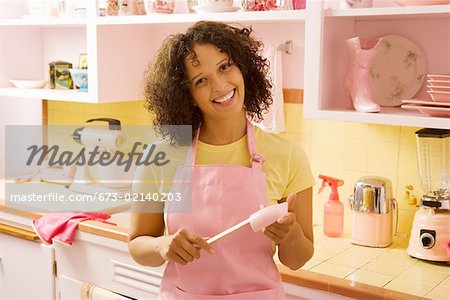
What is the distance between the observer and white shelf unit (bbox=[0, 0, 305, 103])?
7.73 ft

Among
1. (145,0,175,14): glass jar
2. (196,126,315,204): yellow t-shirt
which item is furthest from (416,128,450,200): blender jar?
(145,0,175,14): glass jar

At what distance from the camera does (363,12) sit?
186cm

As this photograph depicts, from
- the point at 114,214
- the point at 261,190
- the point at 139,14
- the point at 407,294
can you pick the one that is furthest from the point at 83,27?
the point at 407,294

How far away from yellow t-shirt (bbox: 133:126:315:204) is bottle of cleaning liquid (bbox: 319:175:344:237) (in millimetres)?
692

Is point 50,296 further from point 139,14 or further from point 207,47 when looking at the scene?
point 207,47

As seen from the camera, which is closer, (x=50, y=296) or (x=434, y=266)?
(x=434, y=266)

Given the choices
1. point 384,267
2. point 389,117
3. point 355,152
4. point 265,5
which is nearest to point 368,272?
point 384,267

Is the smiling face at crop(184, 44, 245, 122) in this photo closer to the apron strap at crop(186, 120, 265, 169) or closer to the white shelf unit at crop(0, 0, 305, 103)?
the apron strap at crop(186, 120, 265, 169)

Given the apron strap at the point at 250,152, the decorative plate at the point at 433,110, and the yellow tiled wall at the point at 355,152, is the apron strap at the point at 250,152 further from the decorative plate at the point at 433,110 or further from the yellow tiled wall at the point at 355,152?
the yellow tiled wall at the point at 355,152

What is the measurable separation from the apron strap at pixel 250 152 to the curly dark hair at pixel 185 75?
0.02m

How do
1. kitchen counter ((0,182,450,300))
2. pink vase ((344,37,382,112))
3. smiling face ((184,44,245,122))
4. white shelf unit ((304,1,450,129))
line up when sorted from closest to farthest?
smiling face ((184,44,245,122)), kitchen counter ((0,182,450,300)), white shelf unit ((304,1,450,129)), pink vase ((344,37,382,112))

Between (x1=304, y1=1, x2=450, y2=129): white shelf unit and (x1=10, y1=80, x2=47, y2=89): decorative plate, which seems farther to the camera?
(x1=10, y1=80, x2=47, y2=89): decorative plate

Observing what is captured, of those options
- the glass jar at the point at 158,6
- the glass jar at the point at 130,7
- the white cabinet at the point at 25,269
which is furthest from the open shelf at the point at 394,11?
the white cabinet at the point at 25,269

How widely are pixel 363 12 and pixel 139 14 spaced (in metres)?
0.98
